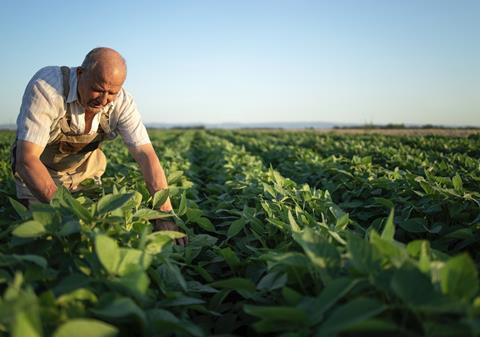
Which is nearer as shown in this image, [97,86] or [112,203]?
[112,203]

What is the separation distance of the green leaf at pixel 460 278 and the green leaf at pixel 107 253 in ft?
3.27

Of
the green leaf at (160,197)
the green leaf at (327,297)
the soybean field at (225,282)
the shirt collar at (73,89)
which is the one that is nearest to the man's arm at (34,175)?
the soybean field at (225,282)

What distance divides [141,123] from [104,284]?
1.93 metres

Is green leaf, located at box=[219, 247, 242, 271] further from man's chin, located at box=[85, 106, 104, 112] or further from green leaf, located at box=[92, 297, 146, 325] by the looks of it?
man's chin, located at box=[85, 106, 104, 112]

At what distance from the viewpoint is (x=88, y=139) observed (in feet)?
10.2

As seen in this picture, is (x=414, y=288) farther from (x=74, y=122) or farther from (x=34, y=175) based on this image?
(x=74, y=122)

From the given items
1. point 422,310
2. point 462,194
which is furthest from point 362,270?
point 462,194

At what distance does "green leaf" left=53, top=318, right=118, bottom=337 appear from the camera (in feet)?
2.95

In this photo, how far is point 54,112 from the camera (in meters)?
2.57

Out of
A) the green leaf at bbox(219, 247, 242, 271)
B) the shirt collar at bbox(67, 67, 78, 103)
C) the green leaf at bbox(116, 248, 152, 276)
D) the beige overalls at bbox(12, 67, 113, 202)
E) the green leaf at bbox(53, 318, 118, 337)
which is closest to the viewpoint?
the green leaf at bbox(53, 318, 118, 337)

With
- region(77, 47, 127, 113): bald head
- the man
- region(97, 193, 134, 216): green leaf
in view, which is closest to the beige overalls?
the man

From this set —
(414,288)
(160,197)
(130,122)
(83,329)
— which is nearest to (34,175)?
(160,197)

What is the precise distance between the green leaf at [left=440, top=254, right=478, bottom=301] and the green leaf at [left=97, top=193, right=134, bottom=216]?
1.19 m

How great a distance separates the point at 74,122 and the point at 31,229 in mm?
1619
